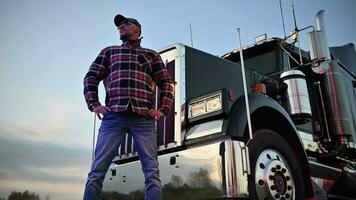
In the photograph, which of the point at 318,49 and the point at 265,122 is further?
the point at 318,49

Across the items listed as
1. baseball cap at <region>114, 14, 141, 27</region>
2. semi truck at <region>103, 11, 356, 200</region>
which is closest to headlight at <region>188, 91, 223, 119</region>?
semi truck at <region>103, 11, 356, 200</region>

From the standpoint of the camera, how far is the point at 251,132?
3.09m

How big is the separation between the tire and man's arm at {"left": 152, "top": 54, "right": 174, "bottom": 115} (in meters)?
0.86

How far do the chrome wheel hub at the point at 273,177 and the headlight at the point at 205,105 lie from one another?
61cm

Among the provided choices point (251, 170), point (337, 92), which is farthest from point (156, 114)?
point (337, 92)

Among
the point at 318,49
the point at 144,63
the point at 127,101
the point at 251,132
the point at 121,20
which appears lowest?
the point at 251,132

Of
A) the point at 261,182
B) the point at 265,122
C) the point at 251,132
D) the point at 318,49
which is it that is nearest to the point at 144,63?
the point at 251,132

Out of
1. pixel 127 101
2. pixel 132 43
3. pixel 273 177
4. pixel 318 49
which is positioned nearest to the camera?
pixel 127 101

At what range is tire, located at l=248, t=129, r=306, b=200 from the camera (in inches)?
124

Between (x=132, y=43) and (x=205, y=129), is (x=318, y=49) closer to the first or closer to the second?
(x=205, y=129)

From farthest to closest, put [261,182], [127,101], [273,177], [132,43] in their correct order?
[273,177] → [261,182] → [132,43] → [127,101]

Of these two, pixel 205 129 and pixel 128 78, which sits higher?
pixel 128 78

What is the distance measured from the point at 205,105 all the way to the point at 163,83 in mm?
540

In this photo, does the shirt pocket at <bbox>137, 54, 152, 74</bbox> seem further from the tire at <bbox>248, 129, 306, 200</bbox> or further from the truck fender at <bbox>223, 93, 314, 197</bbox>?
the tire at <bbox>248, 129, 306, 200</bbox>
